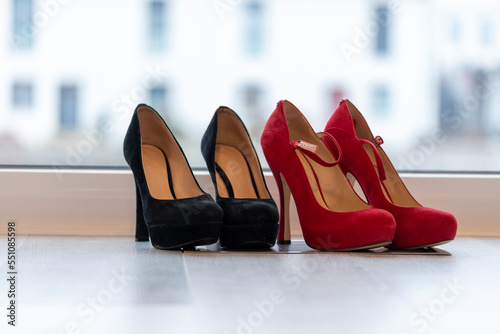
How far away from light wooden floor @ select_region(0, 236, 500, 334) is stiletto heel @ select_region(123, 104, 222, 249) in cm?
4

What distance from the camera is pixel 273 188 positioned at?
4.90ft

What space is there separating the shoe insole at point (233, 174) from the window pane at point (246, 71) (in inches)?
12.7

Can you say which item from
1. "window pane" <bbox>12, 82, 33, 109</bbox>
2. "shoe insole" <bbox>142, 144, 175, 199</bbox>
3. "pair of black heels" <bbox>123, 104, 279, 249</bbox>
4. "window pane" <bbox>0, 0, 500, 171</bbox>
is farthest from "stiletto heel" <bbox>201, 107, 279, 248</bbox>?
"window pane" <bbox>12, 82, 33, 109</bbox>

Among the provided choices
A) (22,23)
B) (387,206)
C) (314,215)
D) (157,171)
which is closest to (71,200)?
(157,171)

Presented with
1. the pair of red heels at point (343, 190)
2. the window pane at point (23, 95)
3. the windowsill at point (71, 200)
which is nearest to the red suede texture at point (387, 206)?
the pair of red heels at point (343, 190)

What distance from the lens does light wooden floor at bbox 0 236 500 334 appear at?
0.61m

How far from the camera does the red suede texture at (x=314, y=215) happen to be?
3.45 ft

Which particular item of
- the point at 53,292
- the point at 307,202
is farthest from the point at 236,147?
the point at 53,292

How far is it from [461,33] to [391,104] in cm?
32

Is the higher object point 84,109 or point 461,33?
point 461,33

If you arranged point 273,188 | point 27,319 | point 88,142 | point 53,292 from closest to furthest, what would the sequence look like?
point 27,319 < point 53,292 < point 273,188 < point 88,142

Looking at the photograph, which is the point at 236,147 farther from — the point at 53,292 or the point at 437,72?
the point at 437,72

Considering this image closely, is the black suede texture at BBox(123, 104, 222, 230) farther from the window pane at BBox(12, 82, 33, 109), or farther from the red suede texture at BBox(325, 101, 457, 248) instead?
the window pane at BBox(12, 82, 33, 109)

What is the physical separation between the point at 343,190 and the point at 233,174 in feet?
0.88
